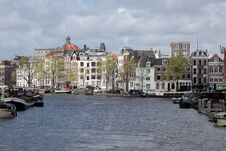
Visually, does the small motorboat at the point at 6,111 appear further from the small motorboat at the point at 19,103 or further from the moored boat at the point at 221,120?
the moored boat at the point at 221,120

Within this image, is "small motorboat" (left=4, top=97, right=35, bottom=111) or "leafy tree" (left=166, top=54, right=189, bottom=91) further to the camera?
"leafy tree" (left=166, top=54, right=189, bottom=91)

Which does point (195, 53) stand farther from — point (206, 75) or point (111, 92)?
point (111, 92)

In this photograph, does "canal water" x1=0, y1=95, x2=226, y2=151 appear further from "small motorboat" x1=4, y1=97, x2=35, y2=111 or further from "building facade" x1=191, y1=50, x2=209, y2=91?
"building facade" x1=191, y1=50, x2=209, y2=91

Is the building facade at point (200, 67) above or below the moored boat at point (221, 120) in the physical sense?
above

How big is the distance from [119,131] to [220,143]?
1376 centimetres

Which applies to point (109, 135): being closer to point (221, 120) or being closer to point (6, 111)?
point (221, 120)

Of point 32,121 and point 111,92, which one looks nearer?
point 32,121

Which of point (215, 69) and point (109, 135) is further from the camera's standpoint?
point (215, 69)

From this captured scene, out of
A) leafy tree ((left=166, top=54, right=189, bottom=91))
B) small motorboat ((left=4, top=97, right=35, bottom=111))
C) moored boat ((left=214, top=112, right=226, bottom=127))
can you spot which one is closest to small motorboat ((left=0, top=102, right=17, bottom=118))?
small motorboat ((left=4, top=97, right=35, bottom=111))

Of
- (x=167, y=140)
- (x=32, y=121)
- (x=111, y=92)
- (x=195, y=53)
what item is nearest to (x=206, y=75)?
(x=195, y=53)

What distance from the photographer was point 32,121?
261 feet

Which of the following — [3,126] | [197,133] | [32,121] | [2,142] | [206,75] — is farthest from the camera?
[206,75]

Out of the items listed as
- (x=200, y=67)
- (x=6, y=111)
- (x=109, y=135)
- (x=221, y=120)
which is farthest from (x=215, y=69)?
(x=109, y=135)

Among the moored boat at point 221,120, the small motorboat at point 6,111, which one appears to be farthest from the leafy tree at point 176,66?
the moored boat at point 221,120
